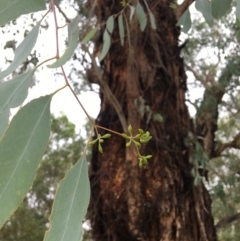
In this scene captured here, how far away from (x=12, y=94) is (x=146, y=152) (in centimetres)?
165

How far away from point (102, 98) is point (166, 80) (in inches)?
15.4

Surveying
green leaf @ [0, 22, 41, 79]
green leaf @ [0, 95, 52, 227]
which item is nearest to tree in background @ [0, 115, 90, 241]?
green leaf @ [0, 22, 41, 79]

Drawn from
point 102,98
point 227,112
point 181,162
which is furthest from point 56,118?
point 181,162

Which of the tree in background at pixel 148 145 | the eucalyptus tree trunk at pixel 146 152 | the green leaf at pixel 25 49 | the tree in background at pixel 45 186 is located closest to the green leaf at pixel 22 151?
the green leaf at pixel 25 49

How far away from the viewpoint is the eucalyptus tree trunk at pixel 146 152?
219 centimetres

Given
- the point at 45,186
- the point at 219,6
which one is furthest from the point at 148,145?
the point at 45,186

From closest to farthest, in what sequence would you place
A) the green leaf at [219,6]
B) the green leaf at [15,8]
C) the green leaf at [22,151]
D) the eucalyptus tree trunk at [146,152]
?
the green leaf at [22,151]
the green leaf at [15,8]
the green leaf at [219,6]
the eucalyptus tree trunk at [146,152]

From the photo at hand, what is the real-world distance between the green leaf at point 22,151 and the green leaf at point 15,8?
0.52ft

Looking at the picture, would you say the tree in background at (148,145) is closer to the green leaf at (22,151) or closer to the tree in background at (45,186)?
the green leaf at (22,151)

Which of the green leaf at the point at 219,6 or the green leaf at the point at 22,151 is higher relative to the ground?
the green leaf at the point at 219,6

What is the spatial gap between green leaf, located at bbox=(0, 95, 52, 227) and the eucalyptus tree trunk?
4.99 ft

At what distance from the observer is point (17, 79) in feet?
2.28

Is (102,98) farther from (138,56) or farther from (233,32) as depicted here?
(233,32)

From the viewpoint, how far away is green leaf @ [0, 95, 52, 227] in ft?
2.04
